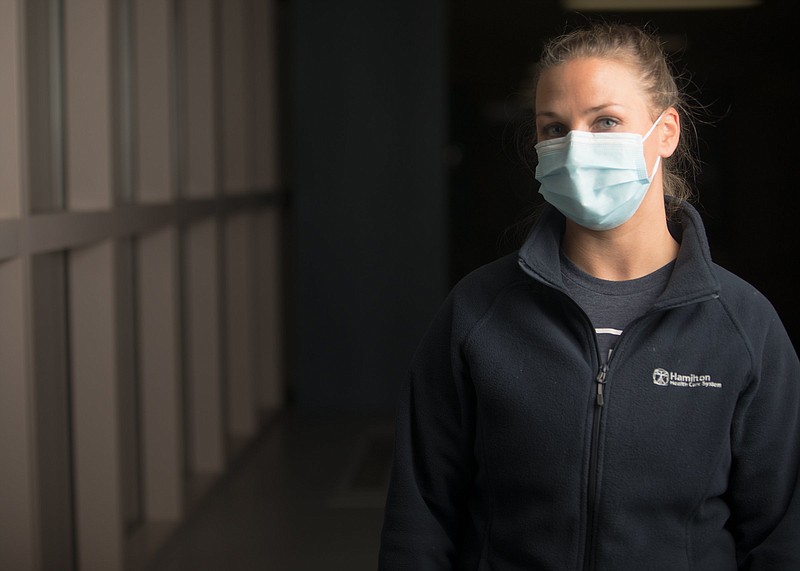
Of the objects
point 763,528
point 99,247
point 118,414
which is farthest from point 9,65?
point 763,528

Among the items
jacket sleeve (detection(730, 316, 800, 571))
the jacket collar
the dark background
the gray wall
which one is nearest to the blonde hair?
the jacket collar

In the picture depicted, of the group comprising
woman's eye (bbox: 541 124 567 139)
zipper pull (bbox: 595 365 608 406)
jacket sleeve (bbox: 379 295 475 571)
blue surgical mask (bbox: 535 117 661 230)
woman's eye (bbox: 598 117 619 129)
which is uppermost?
woman's eye (bbox: 598 117 619 129)

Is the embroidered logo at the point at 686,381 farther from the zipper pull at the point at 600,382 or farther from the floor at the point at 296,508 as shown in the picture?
the floor at the point at 296,508

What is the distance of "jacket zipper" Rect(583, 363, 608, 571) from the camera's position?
4.92ft

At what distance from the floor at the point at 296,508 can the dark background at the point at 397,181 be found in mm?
652

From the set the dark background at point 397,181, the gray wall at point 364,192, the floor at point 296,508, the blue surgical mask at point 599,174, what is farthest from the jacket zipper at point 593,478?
the gray wall at point 364,192

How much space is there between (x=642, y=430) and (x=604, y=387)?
0.28ft

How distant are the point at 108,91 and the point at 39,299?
672mm

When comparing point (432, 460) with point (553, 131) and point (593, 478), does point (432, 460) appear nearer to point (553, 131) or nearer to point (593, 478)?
point (593, 478)

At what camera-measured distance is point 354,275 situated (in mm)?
6027

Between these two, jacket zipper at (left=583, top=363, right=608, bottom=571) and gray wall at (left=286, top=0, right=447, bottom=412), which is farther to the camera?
gray wall at (left=286, top=0, right=447, bottom=412)

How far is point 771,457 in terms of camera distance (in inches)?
60.3

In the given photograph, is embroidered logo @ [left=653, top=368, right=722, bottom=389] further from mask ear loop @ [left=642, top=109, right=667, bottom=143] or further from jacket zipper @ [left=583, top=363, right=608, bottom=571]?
mask ear loop @ [left=642, top=109, right=667, bottom=143]

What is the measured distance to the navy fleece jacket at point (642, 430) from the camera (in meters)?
1.50
